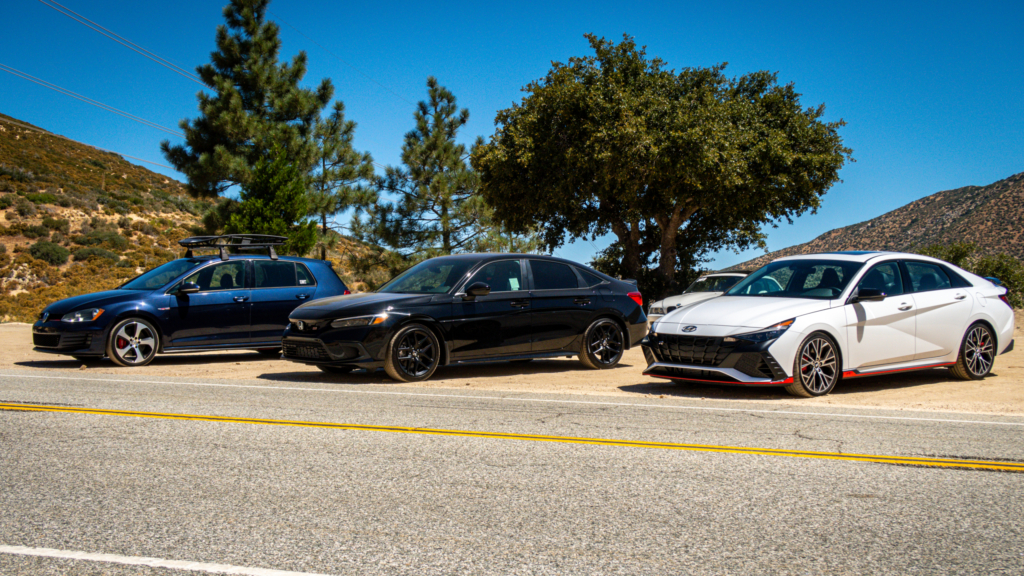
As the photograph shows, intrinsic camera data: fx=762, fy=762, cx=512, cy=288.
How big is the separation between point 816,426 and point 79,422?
21.0 ft

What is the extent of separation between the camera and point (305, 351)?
9.65 metres

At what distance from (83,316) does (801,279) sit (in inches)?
391

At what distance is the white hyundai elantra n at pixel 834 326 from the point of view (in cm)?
819

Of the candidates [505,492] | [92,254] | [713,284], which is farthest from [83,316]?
[92,254]

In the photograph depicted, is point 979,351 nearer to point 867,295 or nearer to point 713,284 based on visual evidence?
point 867,295

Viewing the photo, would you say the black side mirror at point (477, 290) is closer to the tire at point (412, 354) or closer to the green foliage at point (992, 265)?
the tire at point (412, 354)

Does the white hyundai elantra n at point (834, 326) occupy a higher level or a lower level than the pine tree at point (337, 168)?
lower

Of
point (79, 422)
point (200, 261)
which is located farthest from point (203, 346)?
point (79, 422)

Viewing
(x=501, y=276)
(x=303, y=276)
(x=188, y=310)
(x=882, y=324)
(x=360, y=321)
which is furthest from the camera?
(x=303, y=276)

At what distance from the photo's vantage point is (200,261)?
40.3 ft

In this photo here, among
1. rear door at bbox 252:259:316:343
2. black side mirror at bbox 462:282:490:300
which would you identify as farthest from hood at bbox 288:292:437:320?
rear door at bbox 252:259:316:343

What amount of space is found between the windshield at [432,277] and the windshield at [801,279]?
361 cm

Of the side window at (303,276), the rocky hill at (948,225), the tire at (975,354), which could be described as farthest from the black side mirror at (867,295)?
the rocky hill at (948,225)

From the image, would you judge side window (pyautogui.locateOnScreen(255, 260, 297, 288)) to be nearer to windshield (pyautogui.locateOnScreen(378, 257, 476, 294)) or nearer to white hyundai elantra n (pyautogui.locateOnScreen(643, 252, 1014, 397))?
windshield (pyautogui.locateOnScreen(378, 257, 476, 294))
